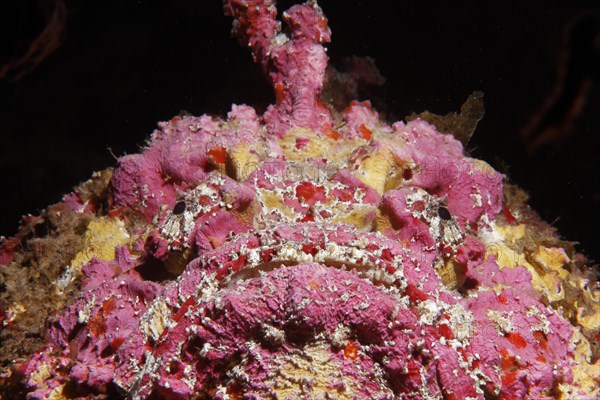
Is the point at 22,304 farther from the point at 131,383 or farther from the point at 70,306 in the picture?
the point at 131,383

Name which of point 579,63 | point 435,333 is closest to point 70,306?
point 435,333

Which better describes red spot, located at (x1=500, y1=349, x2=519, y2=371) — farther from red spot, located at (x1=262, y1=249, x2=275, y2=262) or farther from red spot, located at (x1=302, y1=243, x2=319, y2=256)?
red spot, located at (x1=262, y1=249, x2=275, y2=262)

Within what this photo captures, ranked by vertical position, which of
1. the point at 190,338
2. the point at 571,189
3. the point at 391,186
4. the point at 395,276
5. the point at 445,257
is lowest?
the point at 190,338

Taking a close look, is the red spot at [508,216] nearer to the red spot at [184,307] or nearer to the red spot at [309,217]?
the red spot at [309,217]

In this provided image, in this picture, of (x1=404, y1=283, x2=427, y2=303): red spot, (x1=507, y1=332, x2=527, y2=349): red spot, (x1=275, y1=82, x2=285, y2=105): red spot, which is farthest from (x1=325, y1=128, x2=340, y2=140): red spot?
(x1=507, y1=332, x2=527, y2=349): red spot

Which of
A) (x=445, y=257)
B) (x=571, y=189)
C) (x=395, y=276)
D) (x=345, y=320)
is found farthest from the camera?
(x=571, y=189)

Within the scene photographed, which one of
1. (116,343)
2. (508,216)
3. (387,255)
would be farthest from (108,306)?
(508,216)
